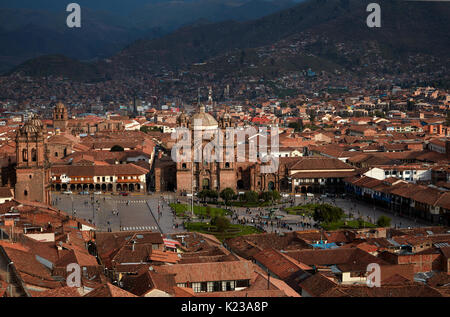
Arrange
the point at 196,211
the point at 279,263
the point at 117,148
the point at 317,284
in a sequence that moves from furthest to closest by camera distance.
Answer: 1. the point at 117,148
2. the point at 196,211
3. the point at 279,263
4. the point at 317,284

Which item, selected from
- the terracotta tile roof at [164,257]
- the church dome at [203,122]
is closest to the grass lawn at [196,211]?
the church dome at [203,122]

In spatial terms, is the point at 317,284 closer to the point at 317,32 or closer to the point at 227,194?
the point at 227,194

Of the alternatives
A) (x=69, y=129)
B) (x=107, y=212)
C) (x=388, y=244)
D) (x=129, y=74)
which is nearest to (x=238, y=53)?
(x=129, y=74)

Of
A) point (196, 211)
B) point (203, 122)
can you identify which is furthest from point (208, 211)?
point (203, 122)

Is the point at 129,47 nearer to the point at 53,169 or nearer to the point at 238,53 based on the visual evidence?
the point at 238,53

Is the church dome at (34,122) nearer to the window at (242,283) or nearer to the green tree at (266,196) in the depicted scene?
the green tree at (266,196)

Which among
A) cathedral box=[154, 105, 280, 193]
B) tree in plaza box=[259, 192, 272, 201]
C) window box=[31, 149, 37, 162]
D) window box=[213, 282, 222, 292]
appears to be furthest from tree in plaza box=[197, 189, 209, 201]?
window box=[213, 282, 222, 292]

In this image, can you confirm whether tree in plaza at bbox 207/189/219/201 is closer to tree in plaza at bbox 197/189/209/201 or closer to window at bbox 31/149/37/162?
tree in plaza at bbox 197/189/209/201
